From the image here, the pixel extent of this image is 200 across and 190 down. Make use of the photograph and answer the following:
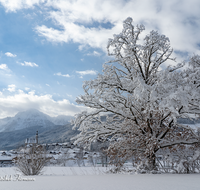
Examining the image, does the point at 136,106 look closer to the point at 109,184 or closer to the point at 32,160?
the point at 109,184

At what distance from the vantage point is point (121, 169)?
9.34 meters

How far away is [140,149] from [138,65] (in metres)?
5.00

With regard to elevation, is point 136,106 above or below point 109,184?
above

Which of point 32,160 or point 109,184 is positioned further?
point 32,160

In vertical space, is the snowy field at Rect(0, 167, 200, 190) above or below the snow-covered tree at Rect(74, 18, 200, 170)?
below

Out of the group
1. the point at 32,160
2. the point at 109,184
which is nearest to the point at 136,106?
the point at 109,184

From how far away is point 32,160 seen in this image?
9812 millimetres

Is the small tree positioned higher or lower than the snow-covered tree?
lower

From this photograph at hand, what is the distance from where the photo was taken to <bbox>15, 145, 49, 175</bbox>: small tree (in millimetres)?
9656

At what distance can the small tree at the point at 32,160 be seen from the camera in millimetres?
9656

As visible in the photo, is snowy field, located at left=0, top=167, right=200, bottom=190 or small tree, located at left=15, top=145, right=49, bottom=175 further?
small tree, located at left=15, top=145, right=49, bottom=175

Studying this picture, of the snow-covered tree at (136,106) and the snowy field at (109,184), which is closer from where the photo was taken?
the snowy field at (109,184)

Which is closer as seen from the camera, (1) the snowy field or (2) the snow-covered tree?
(1) the snowy field

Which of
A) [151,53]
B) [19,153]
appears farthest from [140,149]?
[19,153]
